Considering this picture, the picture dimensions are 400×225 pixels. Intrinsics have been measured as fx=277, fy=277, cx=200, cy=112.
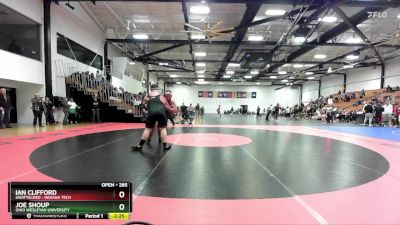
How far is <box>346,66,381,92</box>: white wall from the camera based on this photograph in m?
27.3

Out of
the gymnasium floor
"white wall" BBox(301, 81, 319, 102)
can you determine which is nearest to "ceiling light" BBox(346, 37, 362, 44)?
the gymnasium floor

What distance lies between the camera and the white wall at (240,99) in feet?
155

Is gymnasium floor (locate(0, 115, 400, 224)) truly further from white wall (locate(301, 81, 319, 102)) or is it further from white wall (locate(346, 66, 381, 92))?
white wall (locate(301, 81, 319, 102))

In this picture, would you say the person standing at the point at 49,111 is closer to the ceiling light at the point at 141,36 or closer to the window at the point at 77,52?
the window at the point at 77,52

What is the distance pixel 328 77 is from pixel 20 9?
35.4 meters

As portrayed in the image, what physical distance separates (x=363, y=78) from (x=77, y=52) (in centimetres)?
2790

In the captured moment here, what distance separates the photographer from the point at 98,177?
3803 millimetres

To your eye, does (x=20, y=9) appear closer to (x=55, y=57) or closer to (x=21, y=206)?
(x=55, y=57)

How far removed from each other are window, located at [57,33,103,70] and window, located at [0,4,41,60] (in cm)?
130

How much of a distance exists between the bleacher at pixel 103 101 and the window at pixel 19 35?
2753mm

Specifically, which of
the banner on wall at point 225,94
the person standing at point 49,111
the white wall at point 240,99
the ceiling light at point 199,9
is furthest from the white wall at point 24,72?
the banner on wall at point 225,94

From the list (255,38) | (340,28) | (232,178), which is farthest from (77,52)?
(340,28)

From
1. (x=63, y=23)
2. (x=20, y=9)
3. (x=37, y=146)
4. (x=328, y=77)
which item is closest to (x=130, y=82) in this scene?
(x=63, y=23)
